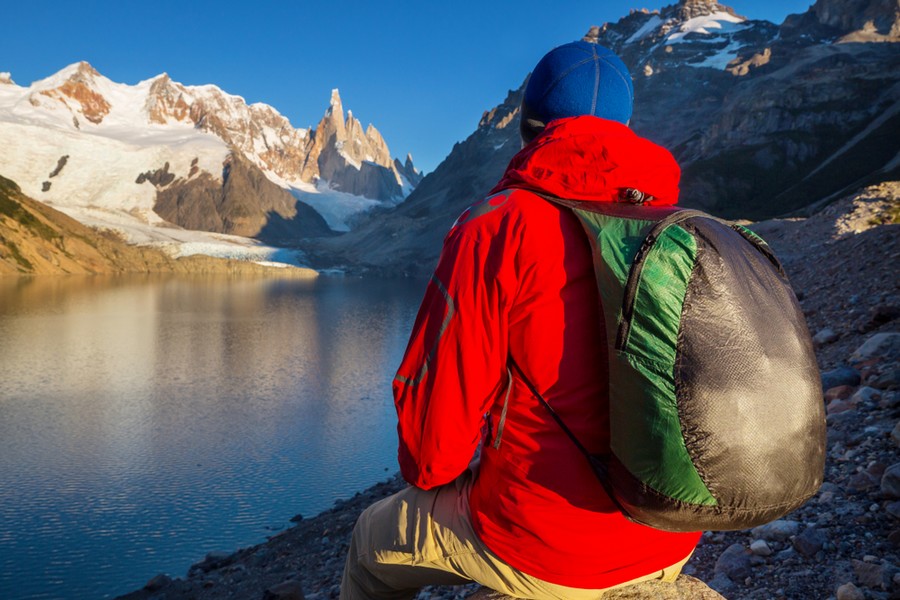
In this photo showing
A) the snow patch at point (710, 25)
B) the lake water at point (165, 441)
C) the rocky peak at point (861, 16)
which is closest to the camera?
the lake water at point (165, 441)

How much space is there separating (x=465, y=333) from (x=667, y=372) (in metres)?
0.60

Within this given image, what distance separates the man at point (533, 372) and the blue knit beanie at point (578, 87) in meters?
0.32

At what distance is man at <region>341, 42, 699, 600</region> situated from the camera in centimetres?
195

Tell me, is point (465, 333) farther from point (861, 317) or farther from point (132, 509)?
point (132, 509)

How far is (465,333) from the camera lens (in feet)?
6.43

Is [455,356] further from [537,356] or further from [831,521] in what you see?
[831,521]

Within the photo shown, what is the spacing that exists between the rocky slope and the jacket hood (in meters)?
90.3

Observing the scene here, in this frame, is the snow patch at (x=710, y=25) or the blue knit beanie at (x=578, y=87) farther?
the snow patch at (x=710, y=25)

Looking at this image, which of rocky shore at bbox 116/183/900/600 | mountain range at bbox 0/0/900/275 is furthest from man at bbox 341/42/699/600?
mountain range at bbox 0/0/900/275

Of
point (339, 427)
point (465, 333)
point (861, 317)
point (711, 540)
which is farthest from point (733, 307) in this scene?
point (339, 427)

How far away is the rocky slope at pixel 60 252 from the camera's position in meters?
80.5

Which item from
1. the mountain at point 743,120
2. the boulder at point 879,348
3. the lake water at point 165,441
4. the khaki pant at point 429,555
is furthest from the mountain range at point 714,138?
the khaki pant at point 429,555

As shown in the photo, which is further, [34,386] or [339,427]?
[34,386]

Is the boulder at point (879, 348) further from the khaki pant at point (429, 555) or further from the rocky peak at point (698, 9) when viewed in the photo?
the rocky peak at point (698, 9)
